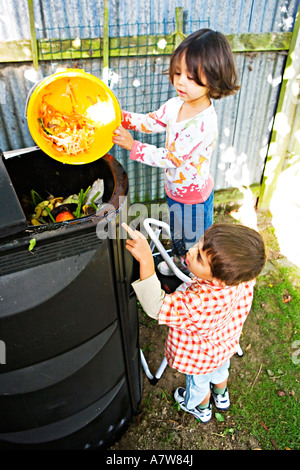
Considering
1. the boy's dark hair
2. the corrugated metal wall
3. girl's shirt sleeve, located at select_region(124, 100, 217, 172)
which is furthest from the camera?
the corrugated metal wall

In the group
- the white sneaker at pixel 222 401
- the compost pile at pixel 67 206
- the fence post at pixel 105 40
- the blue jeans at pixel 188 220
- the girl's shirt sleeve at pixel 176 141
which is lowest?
the white sneaker at pixel 222 401

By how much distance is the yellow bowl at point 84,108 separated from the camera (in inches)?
66.5

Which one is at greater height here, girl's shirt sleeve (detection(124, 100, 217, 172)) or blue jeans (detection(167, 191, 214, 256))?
girl's shirt sleeve (detection(124, 100, 217, 172))

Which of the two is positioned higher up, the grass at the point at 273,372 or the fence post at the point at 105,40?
the fence post at the point at 105,40

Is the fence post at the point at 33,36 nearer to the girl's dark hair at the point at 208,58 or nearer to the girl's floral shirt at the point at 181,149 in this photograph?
the girl's floral shirt at the point at 181,149

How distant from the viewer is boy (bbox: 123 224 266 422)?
4.78 ft

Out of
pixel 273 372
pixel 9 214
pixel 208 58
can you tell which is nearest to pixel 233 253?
pixel 9 214

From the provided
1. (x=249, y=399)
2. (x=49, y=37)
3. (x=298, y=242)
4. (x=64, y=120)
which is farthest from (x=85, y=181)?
(x=298, y=242)

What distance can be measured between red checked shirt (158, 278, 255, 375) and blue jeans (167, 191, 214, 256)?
0.82m

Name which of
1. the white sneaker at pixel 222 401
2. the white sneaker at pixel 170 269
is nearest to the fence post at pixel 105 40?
the white sneaker at pixel 170 269

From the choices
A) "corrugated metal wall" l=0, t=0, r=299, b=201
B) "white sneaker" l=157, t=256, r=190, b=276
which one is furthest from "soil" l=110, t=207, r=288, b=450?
"corrugated metal wall" l=0, t=0, r=299, b=201

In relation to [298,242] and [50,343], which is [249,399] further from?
[298,242]

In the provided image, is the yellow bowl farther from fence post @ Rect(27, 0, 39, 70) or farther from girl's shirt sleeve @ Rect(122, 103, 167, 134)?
fence post @ Rect(27, 0, 39, 70)

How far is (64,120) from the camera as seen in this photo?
1.81 m
